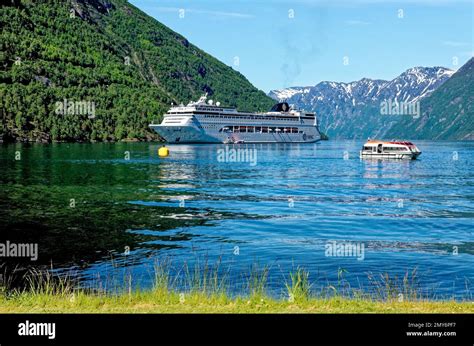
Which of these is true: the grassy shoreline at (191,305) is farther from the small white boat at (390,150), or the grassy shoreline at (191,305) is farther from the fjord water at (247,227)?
the small white boat at (390,150)

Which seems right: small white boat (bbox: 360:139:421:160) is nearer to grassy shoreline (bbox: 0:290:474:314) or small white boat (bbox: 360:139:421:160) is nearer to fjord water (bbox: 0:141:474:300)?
fjord water (bbox: 0:141:474:300)

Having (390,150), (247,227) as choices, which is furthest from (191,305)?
(390,150)

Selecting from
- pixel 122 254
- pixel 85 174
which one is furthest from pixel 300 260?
pixel 85 174

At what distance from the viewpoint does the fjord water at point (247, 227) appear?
28547mm

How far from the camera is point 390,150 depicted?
14375 cm

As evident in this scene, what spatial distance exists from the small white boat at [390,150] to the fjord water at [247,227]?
6511cm

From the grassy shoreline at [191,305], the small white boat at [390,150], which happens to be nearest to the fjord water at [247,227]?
the grassy shoreline at [191,305]

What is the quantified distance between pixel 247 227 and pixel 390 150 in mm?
109309

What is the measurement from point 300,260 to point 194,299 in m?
12.7

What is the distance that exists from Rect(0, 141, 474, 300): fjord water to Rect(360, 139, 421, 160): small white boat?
65.1 meters

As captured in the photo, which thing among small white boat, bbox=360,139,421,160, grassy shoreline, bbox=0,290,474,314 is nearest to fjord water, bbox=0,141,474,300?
grassy shoreline, bbox=0,290,474,314

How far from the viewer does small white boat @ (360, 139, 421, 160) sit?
141 meters

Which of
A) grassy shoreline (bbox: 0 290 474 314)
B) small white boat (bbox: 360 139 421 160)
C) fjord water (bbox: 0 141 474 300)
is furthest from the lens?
small white boat (bbox: 360 139 421 160)

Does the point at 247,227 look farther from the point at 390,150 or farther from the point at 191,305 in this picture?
the point at 390,150
